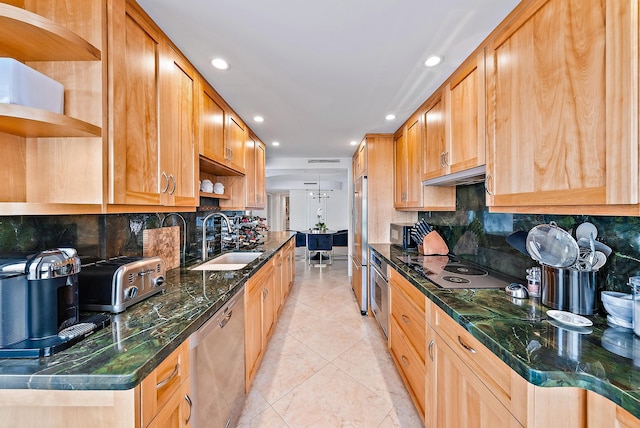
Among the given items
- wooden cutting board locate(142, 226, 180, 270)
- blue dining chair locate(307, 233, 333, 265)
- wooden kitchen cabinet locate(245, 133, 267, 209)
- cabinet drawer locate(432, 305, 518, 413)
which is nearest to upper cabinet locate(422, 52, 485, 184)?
cabinet drawer locate(432, 305, 518, 413)

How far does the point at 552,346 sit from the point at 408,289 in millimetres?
1010

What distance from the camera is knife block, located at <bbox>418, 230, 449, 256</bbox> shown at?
248cm

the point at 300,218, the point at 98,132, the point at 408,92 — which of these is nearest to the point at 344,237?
the point at 300,218

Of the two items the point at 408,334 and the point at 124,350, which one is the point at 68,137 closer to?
the point at 124,350

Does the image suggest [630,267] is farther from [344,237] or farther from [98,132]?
[344,237]

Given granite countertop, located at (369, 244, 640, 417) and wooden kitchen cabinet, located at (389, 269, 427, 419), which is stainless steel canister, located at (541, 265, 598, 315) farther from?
wooden kitchen cabinet, located at (389, 269, 427, 419)

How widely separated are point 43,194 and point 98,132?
36 cm

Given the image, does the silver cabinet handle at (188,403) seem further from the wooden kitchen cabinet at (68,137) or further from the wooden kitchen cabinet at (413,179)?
the wooden kitchen cabinet at (413,179)

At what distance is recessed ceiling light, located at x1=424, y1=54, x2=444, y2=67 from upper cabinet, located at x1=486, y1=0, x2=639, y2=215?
1.04 feet

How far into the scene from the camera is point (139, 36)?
4.25 feet

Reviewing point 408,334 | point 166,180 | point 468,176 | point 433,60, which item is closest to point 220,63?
point 166,180

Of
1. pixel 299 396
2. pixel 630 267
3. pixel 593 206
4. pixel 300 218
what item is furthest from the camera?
pixel 300 218

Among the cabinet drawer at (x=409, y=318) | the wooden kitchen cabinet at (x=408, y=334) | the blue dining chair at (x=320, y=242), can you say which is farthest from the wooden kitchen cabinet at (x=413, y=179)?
the blue dining chair at (x=320, y=242)

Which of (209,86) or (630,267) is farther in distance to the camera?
(209,86)
